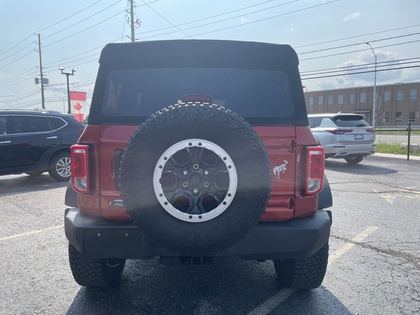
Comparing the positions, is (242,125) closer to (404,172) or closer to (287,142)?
(287,142)

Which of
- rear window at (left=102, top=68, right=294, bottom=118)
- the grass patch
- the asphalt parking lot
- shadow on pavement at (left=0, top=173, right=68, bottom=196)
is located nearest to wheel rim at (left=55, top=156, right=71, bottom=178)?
shadow on pavement at (left=0, top=173, right=68, bottom=196)

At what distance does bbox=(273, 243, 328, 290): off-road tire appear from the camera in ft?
9.60

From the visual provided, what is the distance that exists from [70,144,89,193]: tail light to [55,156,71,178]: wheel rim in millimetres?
6595

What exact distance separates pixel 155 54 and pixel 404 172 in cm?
959

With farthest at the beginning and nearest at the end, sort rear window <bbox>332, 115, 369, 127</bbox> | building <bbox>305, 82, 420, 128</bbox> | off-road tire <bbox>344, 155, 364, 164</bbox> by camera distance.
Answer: building <bbox>305, 82, 420, 128</bbox> → off-road tire <bbox>344, 155, 364, 164</bbox> → rear window <bbox>332, 115, 369, 127</bbox>

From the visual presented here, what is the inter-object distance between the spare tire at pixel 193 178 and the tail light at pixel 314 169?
50 cm

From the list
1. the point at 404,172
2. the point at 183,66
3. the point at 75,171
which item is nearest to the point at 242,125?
the point at 183,66

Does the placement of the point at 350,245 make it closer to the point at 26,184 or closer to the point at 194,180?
the point at 194,180

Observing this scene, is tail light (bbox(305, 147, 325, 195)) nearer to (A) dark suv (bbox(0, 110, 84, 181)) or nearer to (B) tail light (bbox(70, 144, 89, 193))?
(B) tail light (bbox(70, 144, 89, 193))

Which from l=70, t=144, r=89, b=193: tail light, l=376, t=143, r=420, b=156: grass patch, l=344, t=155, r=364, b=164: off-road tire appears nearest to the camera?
l=70, t=144, r=89, b=193: tail light

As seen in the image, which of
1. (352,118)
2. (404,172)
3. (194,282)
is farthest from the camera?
(352,118)

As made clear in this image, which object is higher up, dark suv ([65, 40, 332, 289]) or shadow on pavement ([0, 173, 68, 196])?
dark suv ([65, 40, 332, 289])

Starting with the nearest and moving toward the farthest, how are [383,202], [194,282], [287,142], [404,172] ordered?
[287,142] < [194,282] < [383,202] < [404,172]

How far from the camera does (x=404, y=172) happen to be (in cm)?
1010
